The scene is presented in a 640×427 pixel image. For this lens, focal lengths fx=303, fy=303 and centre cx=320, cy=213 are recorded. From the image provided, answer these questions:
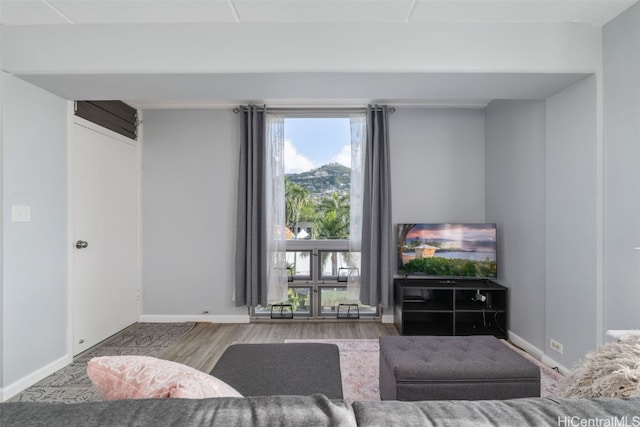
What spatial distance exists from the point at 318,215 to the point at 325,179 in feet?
1.51

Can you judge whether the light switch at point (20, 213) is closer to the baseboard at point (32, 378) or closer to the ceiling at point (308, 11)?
the baseboard at point (32, 378)

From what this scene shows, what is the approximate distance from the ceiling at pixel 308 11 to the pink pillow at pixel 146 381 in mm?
2082

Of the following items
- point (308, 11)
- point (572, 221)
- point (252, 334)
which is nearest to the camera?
point (308, 11)

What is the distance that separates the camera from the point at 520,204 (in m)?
2.97

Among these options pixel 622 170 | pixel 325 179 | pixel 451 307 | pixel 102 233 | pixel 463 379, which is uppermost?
pixel 325 179

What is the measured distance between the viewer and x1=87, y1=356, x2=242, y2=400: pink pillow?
0.79 m

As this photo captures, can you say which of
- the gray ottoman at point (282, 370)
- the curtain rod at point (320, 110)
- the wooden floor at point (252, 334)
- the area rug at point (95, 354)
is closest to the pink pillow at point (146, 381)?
the gray ottoman at point (282, 370)

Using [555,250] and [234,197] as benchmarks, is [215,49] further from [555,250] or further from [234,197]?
[555,250]

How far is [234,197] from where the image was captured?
3.70 metres

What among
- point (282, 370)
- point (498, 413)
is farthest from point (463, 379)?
point (498, 413)

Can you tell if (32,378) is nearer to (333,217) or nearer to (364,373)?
(364,373)

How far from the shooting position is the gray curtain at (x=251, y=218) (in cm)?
351

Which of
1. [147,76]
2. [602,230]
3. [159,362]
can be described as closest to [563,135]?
[602,230]

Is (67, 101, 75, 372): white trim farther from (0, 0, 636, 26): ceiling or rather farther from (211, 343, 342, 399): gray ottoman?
(211, 343, 342, 399): gray ottoman
